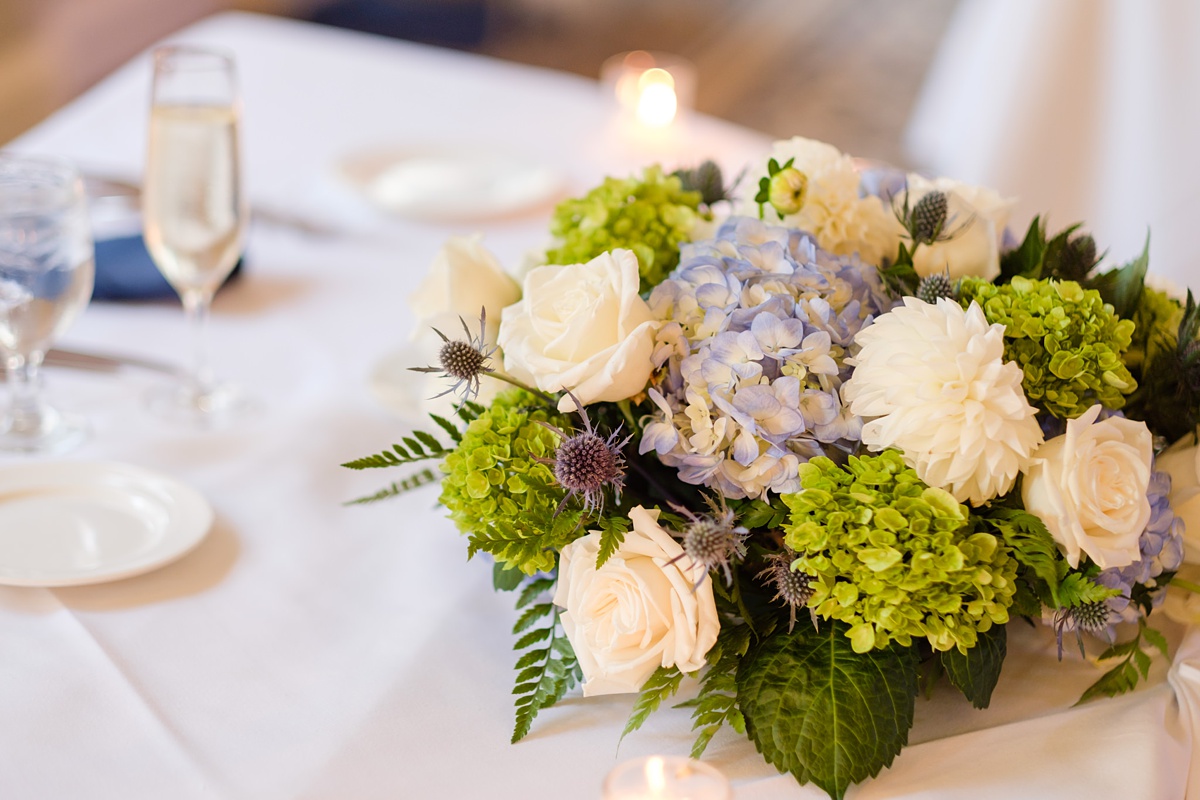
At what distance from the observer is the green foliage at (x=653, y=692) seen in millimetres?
667

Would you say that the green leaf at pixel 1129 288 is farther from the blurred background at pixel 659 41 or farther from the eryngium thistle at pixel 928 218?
the blurred background at pixel 659 41

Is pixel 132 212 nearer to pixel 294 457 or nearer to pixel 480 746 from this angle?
pixel 294 457

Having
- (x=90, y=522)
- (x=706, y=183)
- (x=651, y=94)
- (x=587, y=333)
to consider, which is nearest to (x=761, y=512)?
(x=587, y=333)

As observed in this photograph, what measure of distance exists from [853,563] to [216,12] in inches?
165

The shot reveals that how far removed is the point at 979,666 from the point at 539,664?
0.95ft

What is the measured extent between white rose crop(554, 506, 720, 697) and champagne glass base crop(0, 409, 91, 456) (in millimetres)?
520

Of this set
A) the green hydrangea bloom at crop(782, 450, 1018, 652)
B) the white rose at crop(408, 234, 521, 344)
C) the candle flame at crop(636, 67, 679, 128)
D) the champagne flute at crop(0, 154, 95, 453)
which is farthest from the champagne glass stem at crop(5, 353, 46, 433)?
the candle flame at crop(636, 67, 679, 128)

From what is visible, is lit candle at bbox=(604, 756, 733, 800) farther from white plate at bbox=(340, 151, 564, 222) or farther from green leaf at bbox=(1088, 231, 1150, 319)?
white plate at bbox=(340, 151, 564, 222)

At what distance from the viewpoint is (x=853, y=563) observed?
2.12 ft

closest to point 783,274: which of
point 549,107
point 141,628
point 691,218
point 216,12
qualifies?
point 691,218

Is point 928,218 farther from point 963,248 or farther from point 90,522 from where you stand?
point 90,522

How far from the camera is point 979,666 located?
69 centimetres

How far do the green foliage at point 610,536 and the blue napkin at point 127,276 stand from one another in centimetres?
73

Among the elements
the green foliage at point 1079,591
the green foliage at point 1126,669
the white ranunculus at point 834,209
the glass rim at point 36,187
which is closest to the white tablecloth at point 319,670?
the green foliage at point 1126,669
